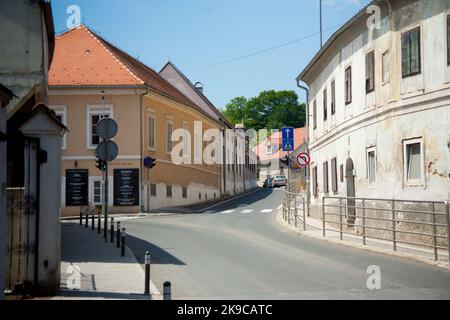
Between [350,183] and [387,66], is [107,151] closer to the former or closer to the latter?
[387,66]

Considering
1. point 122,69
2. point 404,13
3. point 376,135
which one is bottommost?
point 376,135

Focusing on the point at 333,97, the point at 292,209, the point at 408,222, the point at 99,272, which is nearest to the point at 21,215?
the point at 99,272

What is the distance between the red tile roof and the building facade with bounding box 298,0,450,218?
16.3 m

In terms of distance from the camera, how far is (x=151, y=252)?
54.8ft

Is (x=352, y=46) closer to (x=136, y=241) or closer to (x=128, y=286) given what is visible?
(x=136, y=241)

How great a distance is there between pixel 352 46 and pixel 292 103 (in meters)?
80.3

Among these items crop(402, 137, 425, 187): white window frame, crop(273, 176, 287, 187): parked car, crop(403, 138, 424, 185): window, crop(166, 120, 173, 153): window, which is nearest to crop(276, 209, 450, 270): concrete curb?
crop(402, 137, 425, 187): white window frame

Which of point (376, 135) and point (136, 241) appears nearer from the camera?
point (136, 241)

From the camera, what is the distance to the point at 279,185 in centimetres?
7850

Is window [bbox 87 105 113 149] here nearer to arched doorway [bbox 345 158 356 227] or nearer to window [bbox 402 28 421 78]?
arched doorway [bbox 345 158 356 227]

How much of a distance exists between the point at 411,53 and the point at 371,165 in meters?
4.71

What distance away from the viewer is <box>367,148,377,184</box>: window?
2136cm

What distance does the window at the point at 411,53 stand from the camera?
1822 centimetres
